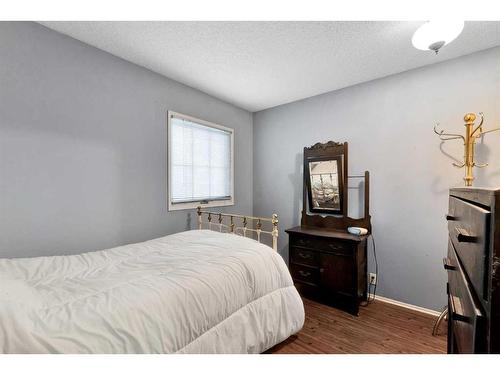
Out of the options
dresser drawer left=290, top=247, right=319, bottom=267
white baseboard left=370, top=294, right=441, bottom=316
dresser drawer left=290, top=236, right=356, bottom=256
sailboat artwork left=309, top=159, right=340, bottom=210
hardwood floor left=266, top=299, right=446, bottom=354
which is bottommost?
hardwood floor left=266, top=299, right=446, bottom=354

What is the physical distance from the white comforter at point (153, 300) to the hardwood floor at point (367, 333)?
26 cm

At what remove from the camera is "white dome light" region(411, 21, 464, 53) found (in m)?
1.46

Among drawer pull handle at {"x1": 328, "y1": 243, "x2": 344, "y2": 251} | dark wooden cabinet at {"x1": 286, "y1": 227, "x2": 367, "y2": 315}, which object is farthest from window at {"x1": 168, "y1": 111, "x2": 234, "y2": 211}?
drawer pull handle at {"x1": 328, "y1": 243, "x2": 344, "y2": 251}

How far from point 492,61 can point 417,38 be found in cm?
90

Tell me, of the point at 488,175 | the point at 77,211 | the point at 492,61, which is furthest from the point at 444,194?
the point at 77,211

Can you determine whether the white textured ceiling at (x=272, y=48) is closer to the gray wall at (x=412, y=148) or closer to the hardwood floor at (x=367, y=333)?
the gray wall at (x=412, y=148)

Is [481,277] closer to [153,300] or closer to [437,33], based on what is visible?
[153,300]

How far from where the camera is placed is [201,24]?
5.44 ft

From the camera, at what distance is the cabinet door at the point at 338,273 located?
2.23 metres

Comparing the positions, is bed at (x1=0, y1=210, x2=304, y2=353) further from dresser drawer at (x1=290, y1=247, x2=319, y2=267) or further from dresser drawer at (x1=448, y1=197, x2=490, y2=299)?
dresser drawer at (x1=448, y1=197, x2=490, y2=299)

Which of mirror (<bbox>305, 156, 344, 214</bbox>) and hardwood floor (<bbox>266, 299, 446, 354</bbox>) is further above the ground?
mirror (<bbox>305, 156, 344, 214</bbox>)

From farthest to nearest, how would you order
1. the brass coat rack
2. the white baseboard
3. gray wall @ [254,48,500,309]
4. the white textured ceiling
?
the white baseboard → gray wall @ [254,48,500,309] → the brass coat rack → the white textured ceiling

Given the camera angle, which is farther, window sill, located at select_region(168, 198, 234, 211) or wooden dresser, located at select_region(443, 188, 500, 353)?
window sill, located at select_region(168, 198, 234, 211)

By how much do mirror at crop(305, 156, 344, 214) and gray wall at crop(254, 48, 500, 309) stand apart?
0.73 feet
